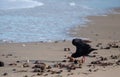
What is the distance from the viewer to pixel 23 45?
38.3 ft

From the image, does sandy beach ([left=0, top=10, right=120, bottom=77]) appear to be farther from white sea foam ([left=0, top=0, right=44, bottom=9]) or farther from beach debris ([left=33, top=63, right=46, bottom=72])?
white sea foam ([left=0, top=0, right=44, bottom=9])

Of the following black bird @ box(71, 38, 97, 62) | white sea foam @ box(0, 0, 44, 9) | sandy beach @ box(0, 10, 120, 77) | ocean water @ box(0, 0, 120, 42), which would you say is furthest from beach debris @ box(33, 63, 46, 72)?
white sea foam @ box(0, 0, 44, 9)

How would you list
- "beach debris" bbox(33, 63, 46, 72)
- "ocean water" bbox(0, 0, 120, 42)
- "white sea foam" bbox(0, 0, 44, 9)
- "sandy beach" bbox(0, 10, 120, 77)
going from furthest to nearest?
"white sea foam" bbox(0, 0, 44, 9) → "ocean water" bbox(0, 0, 120, 42) → "beach debris" bbox(33, 63, 46, 72) → "sandy beach" bbox(0, 10, 120, 77)

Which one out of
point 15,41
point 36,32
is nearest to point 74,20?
point 36,32

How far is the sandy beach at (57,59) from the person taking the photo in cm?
795

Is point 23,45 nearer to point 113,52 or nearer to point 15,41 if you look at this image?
point 15,41

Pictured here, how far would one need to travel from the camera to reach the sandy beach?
7.95m

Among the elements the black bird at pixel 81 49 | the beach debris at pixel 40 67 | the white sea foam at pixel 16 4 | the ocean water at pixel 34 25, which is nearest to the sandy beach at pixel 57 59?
the beach debris at pixel 40 67

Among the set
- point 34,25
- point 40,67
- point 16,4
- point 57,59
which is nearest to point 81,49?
point 57,59

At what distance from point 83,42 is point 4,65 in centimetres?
196

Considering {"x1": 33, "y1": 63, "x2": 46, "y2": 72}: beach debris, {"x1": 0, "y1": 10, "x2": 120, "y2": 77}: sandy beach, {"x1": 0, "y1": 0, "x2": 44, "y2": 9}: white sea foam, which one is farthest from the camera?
{"x1": 0, "y1": 0, "x2": 44, "y2": 9}: white sea foam

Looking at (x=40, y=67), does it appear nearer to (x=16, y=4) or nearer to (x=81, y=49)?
(x=81, y=49)

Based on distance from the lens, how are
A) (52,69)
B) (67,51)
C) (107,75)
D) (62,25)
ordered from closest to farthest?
1. (107,75)
2. (52,69)
3. (67,51)
4. (62,25)

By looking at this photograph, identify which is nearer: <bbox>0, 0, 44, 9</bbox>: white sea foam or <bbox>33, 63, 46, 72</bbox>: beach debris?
<bbox>33, 63, 46, 72</bbox>: beach debris
